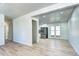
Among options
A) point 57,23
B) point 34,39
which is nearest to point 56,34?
→ point 57,23

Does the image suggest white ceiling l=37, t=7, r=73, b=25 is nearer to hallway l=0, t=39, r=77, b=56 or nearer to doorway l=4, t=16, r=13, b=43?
hallway l=0, t=39, r=77, b=56

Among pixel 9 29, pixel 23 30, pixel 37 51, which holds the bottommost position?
pixel 37 51

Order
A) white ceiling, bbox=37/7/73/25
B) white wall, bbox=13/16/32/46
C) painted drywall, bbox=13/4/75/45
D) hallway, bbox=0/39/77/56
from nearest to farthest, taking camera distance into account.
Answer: hallway, bbox=0/39/77/56
white ceiling, bbox=37/7/73/25
painted drywall, bbox=13/4/75/45
white wall, bbox=13/16/32/46

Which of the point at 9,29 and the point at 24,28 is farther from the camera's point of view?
the point at 9,29

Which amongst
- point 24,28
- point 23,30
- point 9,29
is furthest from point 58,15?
point 9,29

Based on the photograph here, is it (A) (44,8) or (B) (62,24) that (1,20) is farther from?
(B) (62,24)

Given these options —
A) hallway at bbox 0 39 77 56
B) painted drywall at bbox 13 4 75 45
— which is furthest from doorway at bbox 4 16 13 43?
hallway at bbox 0 39 77 56

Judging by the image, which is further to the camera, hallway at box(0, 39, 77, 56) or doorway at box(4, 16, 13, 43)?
doorway at box(4, 16, 13, 43)

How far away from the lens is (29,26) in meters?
6.30

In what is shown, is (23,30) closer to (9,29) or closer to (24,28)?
(24,28)

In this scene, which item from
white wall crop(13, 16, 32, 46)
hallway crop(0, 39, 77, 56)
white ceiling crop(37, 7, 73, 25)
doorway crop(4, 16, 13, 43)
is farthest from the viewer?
doorway crop(4, 16, 13, 43)

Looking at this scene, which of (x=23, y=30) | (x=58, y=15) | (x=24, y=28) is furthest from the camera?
(x=58, y=15)

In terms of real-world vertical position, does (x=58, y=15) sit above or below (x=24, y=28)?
above

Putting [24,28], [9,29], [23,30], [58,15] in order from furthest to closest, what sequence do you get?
[9,29]
[58,15]
[23,30]
[24,28]
